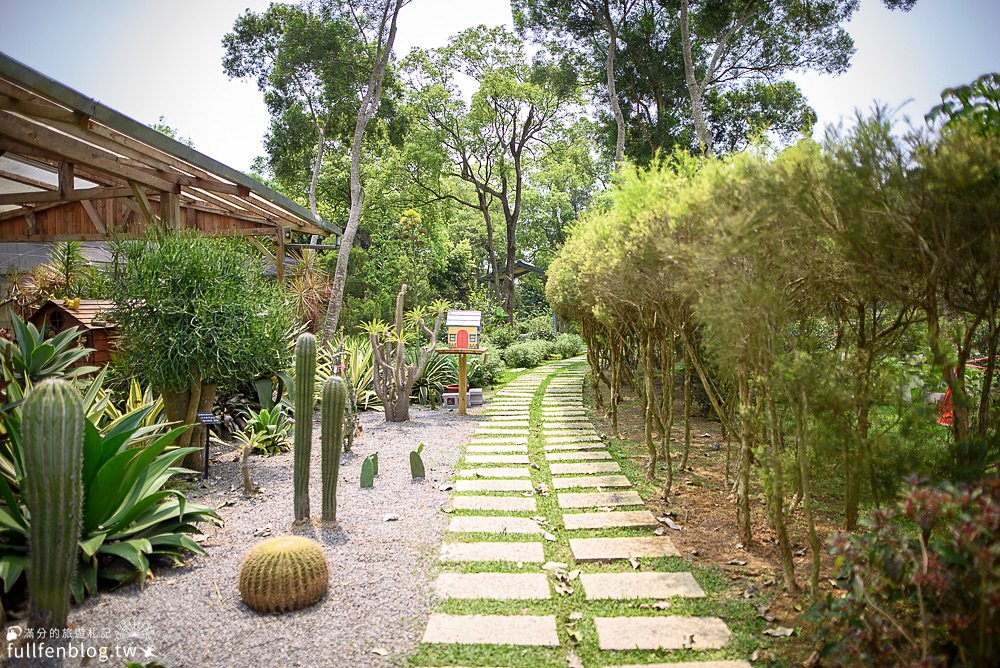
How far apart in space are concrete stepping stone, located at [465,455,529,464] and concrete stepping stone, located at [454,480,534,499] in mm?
787

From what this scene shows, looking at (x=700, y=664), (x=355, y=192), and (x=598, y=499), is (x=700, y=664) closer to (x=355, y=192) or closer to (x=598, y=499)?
(x=598, y=499)

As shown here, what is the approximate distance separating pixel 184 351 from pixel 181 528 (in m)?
2.10

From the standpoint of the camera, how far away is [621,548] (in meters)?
4.26

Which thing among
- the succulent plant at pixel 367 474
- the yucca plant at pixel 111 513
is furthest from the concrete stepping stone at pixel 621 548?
the yucca plant at pixel 111 513

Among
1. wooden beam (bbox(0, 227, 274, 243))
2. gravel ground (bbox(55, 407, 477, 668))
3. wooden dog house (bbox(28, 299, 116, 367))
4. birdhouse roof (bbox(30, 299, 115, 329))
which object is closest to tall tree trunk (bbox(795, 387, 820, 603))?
gravel ground (bbox(55, 407, 477, 668))

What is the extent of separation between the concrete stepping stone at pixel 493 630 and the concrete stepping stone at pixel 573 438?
4.70 metres

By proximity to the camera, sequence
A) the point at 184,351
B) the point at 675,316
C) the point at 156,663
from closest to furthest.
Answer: the point at 156,663
the point at 675,316
the point at 184,351

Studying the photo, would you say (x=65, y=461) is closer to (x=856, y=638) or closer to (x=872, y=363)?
(x=856, y=638)

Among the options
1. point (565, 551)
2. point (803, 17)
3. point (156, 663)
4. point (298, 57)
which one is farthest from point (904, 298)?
point (298, 57)

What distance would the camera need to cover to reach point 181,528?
4.24m

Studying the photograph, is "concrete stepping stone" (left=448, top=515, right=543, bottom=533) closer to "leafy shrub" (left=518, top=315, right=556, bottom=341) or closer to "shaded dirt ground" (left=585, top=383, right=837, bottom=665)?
"shaded dirt ground" (left=585, top=383, right=837, bottom=665)

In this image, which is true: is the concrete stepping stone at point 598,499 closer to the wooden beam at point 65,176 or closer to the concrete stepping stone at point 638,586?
the concrete stepping stone at point 638,586

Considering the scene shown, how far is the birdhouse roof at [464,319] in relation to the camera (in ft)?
33.8

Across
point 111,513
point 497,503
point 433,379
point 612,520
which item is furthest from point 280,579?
point 433,379
